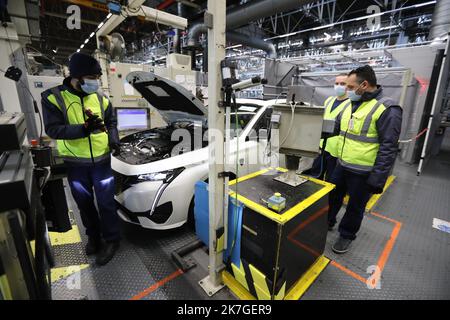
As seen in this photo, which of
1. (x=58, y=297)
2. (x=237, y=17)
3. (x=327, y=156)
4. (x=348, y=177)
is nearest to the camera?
(x=58, y=297)

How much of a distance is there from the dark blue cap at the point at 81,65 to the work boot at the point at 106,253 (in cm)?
153

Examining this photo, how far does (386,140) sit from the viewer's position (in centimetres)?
185

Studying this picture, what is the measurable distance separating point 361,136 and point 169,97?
6.60ft

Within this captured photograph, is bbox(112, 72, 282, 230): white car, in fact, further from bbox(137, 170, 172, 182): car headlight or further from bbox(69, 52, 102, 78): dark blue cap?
bbox(69, 52, 102, 78): dark blue cap

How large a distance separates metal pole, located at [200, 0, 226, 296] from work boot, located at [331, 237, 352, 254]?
1272mm

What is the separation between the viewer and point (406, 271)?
206 centimetres

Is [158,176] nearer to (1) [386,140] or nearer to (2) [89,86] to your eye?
(2) [89,86]

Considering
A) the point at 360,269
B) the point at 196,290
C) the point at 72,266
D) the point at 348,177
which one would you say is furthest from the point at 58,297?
the point at 348,177

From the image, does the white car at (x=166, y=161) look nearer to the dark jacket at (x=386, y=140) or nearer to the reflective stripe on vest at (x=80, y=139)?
the reflective stripe on vest at (x=80, y=139)

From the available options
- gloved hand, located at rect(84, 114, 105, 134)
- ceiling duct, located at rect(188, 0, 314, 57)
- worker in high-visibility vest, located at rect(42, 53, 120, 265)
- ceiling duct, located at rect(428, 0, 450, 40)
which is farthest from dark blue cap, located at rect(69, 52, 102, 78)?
ceiling duct, located at rect(428, 0, 450, 40)

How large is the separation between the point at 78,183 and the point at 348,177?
8.28 feet

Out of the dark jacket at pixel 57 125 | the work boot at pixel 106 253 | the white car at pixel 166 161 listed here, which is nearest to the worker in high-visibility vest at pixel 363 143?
the white car at pixel 166 161

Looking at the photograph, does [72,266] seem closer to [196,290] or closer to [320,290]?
[196,290]

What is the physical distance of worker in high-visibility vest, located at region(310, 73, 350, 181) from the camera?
8.26ft
